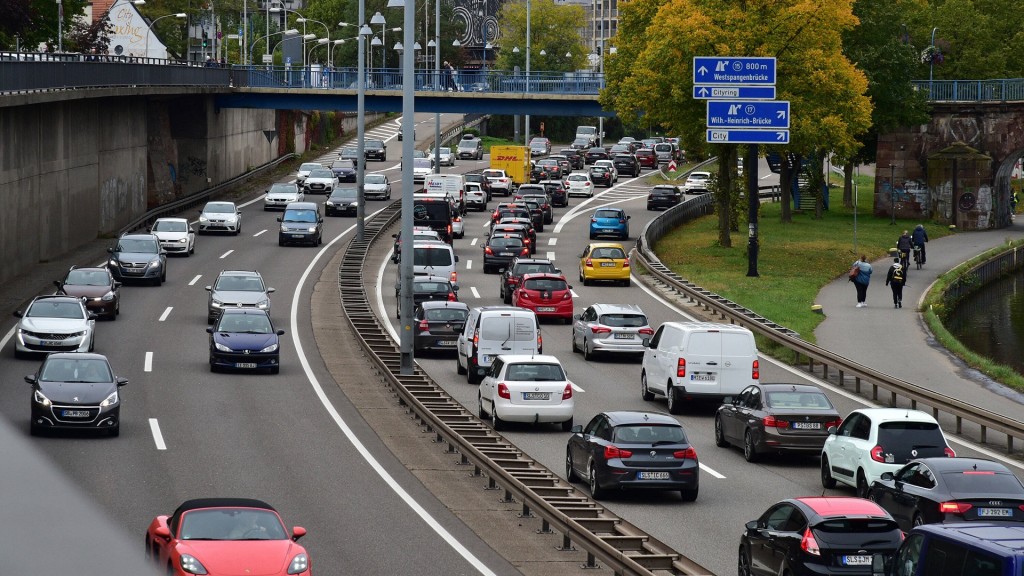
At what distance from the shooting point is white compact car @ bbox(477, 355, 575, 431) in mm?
25750

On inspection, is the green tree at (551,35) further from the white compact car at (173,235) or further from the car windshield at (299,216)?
the white compact car at (173,235)

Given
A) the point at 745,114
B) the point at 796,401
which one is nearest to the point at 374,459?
the point at 796,401

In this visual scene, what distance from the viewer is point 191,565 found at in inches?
497

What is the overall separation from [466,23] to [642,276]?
142488 millimetres

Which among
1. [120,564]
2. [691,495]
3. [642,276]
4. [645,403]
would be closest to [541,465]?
[691,495]

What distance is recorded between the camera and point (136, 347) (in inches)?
1380

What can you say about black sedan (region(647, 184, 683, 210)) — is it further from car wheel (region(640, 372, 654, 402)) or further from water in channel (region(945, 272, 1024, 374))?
car wheel (region(640, 372, 654, 402))

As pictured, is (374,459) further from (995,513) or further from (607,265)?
(607,265)

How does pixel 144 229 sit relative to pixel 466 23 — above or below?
below

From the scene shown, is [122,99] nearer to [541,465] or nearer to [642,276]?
[642,276]

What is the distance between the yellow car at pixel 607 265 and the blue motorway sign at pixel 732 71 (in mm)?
6922

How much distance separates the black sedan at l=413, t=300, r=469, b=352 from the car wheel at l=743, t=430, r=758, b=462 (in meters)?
12.5

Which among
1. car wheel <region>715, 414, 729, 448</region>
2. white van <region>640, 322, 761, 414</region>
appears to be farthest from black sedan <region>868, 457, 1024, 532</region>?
white van <region>640, 322, 761, 414</region>

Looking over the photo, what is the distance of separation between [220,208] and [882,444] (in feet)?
151
